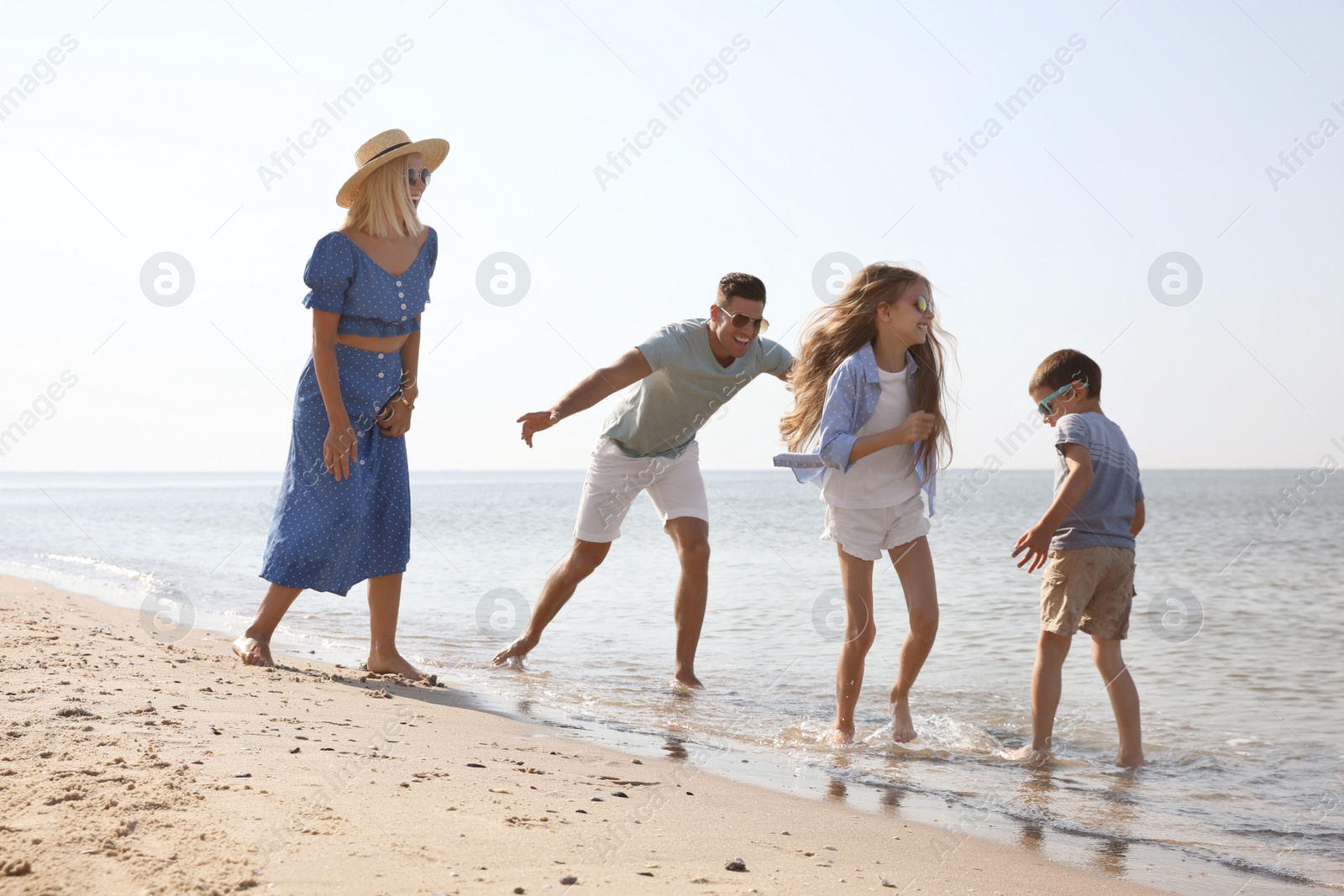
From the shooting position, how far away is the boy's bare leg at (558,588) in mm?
5441

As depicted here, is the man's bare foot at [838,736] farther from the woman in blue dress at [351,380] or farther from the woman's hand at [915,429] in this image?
the woman in blue dress at [351,380]

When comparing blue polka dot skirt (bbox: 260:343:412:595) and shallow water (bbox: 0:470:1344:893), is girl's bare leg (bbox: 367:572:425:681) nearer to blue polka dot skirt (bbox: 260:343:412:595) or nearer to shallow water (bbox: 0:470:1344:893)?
blue polka dot skirt (bbox: 260:343:412:595)

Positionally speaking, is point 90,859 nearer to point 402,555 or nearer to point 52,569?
point 402,555

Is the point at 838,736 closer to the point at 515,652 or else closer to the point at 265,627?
the point at 515,652

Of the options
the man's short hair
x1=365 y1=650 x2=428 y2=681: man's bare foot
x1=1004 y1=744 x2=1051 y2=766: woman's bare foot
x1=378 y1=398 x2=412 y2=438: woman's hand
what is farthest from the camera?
the man's short hair

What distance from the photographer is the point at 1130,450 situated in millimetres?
4227

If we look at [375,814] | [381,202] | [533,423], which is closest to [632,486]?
[533,423]

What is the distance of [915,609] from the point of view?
403 cm

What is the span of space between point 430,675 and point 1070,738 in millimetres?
2671

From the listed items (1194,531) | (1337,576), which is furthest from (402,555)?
(1194,531)

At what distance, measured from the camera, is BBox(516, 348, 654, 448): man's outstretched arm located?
4316mm

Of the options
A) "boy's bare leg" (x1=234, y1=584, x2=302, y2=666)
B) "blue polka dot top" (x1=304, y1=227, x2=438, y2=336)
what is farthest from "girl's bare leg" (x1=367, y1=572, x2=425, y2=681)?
"blue polka dot top" (x1=304, y1=227, x2=438, y2=336)

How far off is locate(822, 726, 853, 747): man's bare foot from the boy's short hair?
5.12 feet

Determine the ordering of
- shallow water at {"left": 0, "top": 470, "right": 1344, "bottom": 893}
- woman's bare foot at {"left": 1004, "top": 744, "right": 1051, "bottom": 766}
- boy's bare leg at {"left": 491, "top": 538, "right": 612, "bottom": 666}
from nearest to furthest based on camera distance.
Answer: shallow water at {"left": 0, "top": 470, "right": 1344, "bottom": 893} < woman's bare foot at {"left": 1004, "top": 744, "right": 1051, "bottom": 766} < boy's bare leg at {"left": 491, "top": 538, "right": 612, "bottom": 666}
